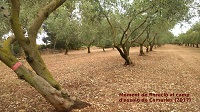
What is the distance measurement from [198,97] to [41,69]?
299 inches

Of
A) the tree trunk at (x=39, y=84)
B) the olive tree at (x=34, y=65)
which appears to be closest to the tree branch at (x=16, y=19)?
the olive tree at (x=34, y=65)

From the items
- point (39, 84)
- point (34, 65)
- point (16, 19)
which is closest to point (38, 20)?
point (16, 19)

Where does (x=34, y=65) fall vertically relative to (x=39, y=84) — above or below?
above

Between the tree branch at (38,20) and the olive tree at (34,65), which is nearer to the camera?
the olive tree at (34,65)

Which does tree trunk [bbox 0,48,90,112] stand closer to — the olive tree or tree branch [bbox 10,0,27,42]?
the olive tree

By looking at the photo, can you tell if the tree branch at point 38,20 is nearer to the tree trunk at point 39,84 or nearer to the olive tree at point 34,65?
the olive tree at point 34,65

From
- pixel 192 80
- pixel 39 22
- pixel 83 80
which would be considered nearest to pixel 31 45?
pixel 39 22

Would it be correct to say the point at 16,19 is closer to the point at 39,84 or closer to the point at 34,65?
the point at 34,65

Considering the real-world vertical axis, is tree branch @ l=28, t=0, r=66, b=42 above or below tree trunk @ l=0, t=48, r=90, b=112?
above

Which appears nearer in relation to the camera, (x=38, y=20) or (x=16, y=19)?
(x=16, y=19)

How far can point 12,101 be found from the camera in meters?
9.72

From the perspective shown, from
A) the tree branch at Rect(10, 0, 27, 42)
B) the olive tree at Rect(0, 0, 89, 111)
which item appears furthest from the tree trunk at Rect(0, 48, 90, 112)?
the tree branch at Rect(10, 0, 27, 42)

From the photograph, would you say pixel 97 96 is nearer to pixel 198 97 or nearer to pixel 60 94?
pixel 60 94

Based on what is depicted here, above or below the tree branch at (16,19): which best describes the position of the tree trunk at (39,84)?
below
